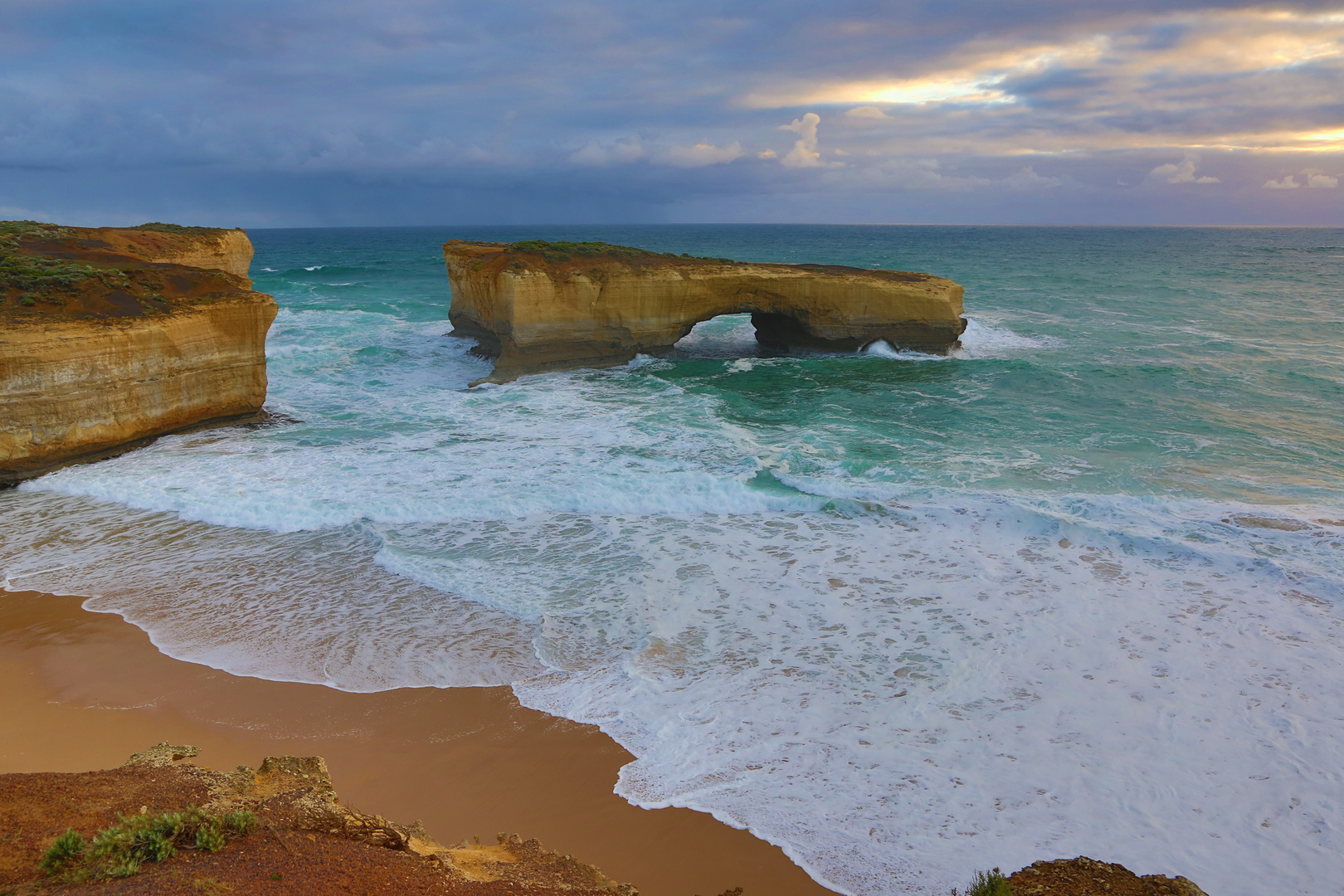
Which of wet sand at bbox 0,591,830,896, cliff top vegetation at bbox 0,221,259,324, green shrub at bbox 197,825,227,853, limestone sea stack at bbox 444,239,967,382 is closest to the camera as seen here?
green shrub at bbox 197,825,227,853

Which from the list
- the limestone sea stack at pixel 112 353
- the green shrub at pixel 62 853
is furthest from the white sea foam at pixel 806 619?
the green shrub at pixel 62 853

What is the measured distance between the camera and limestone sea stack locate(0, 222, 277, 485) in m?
13.1

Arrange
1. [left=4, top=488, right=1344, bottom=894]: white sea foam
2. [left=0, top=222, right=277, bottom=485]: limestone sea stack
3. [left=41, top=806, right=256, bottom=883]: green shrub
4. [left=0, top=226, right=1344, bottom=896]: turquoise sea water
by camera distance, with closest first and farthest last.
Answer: [left=41, top=806, right=256, bottom=883]: green shrub, [left=4, top=488, right=1344, bottom=894]: white sea foam, [left=0, top=226, right=1344, bottom=896]: turquoise sea water, [left=0, top=222, right=277, bottom=485]: limestone sea stack

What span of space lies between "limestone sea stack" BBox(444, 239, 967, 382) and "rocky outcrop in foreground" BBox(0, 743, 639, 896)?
655 inches

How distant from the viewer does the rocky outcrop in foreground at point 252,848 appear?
4.12 m

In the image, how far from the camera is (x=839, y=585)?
985cm

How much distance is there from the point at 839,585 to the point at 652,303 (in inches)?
587

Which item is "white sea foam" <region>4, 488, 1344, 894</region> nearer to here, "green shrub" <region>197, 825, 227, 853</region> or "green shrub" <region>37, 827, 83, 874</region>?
"green shrub" <region>197, 825, 227, 853</region>

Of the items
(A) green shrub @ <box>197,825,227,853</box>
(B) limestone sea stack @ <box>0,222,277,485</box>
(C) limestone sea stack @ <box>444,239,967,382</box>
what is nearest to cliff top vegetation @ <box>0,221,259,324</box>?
(B) limestone sea stack @ <box>0,222,277,485</box>

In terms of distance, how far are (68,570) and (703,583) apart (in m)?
8.60

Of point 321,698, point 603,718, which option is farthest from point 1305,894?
point 321,698

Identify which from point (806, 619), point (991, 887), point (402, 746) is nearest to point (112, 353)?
point (402, 746)

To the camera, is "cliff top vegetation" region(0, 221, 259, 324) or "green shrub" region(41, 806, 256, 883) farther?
"cliff top vegetation" region(0, 221, 259, 324)

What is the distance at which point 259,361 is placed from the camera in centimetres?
1683
